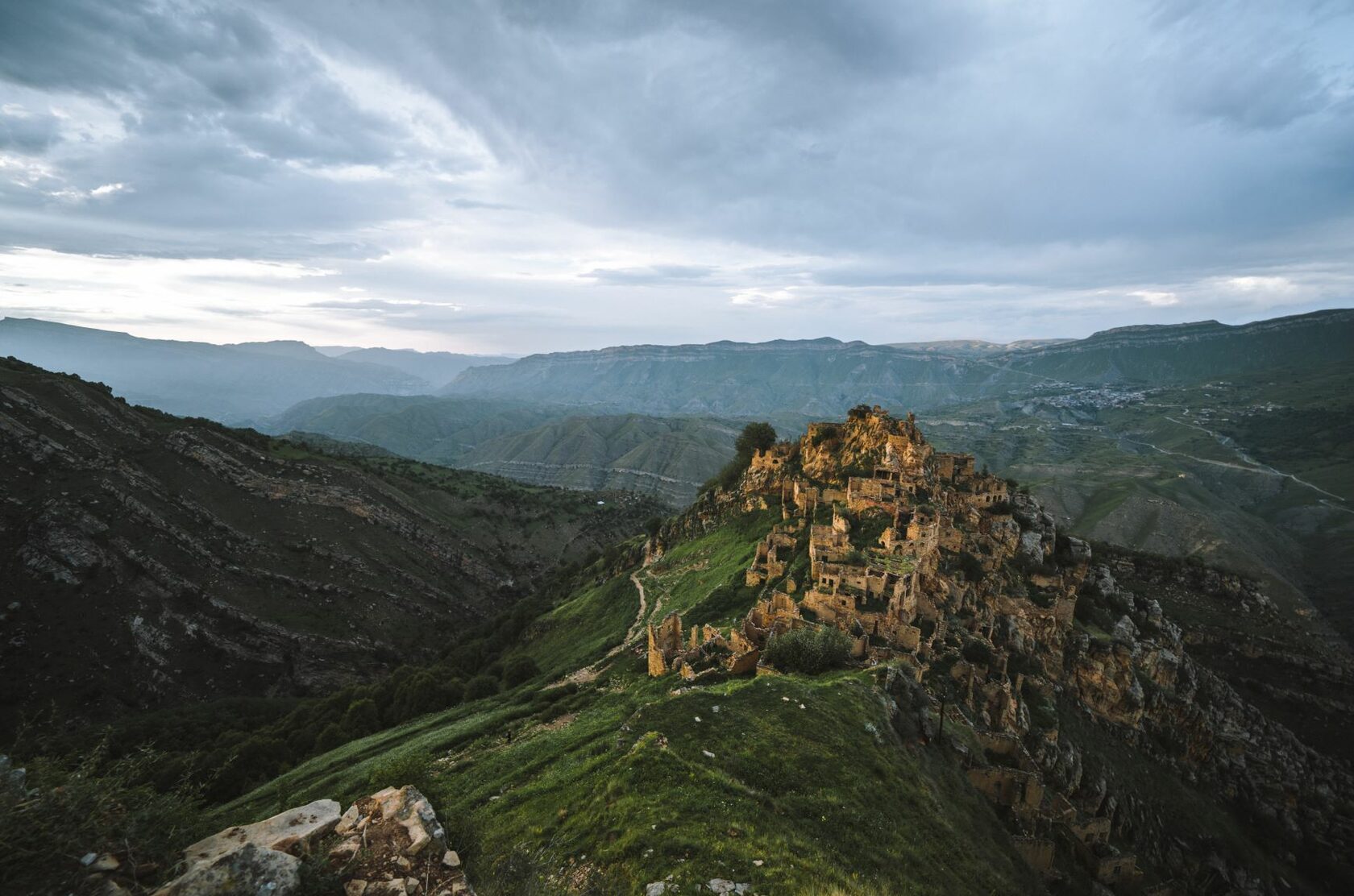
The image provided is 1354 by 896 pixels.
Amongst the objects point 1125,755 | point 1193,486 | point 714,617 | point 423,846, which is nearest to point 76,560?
point 714,617

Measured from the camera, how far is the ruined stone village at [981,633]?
3262 centimetres

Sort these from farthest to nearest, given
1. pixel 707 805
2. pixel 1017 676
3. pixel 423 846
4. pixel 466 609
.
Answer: pixel 466 609
pixel 1017 676
pixel 707 805
pixel 423 846

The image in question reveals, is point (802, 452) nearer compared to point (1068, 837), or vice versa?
point (1068, 837)

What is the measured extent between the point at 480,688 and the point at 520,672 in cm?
470

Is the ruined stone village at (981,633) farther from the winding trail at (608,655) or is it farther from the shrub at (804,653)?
the winding trail at (608,655)

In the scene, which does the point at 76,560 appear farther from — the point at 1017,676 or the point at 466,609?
the point at 1017,676

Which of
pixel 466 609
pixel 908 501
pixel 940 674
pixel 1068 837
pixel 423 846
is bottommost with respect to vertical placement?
pixel 466 609

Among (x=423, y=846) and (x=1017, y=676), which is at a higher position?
(x=423, y=846)

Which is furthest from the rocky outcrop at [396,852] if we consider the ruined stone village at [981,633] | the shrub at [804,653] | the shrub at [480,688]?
the shrub at [480,688]

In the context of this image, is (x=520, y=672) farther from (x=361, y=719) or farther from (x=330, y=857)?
(x=330, y=857)

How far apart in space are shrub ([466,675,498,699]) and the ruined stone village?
23036 millimetres

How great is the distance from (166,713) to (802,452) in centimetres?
9787

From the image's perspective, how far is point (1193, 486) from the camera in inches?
7805

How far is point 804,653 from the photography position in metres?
33.0
